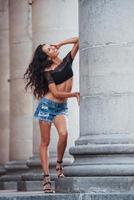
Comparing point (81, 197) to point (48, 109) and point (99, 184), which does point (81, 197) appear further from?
point (48, 109)

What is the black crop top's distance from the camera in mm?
21625

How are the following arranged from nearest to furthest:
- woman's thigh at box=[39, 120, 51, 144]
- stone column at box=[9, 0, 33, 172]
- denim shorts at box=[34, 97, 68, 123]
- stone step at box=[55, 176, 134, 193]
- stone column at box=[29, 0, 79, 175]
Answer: stone step at box=[55, 176, 134, 193]
denim shorts at box=[34, 97, 68, 123]
woman's thigh at box=[39, 120, 51, 144]
stone column at box=[29, 0, 79, 175]
stone column at box=[9, 0, 33, 172]

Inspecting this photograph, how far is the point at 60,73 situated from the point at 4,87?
1636cm

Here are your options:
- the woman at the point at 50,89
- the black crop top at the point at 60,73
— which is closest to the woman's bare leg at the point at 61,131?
the woman at the point at 50,89

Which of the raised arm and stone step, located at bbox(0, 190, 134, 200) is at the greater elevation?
the raised arm

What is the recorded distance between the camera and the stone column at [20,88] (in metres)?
34.4

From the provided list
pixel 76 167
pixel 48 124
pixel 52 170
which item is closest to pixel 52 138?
pixel 52 170

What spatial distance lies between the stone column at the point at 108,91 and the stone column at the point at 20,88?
14.8 metres

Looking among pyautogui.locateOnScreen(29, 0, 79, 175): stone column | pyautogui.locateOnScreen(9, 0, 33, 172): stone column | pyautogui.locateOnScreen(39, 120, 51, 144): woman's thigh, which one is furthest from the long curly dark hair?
pyautogui.locateOnScreen(9, 0, 33, 172): stone column

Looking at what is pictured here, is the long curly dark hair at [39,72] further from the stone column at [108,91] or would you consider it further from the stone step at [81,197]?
the stone step at [81,197]

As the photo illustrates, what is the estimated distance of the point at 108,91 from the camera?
758 inches

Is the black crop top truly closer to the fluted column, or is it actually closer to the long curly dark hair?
the long curly dark hair

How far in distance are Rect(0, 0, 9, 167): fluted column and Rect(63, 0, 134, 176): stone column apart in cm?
1803

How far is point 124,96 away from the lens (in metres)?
19.2
